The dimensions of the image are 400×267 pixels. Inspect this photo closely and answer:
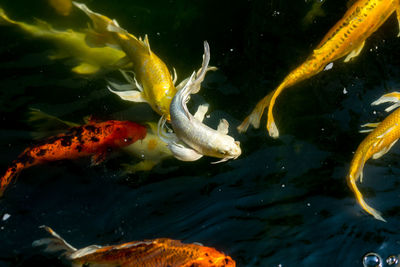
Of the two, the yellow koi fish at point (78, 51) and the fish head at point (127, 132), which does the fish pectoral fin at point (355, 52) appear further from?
the yellow koi fish at point (78, 51)

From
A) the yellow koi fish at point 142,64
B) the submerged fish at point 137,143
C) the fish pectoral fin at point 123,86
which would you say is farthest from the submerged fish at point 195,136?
the fish pectoral fin at point 123,86

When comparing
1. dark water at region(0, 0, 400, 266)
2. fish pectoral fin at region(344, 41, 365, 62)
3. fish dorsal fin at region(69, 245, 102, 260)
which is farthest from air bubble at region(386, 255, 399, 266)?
fish dorsal fin at region(69, 245, 102, 260)

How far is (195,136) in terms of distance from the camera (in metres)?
2.89

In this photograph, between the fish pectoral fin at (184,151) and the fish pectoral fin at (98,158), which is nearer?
the fish pectoral fin at (184,151)

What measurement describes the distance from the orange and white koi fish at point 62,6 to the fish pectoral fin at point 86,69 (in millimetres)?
606

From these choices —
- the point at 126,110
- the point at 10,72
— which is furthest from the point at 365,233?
the point at 10,72

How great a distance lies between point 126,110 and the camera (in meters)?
4.01

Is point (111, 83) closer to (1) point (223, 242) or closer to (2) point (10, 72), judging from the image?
(2) point (10, 72)

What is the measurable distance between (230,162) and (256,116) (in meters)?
0.53

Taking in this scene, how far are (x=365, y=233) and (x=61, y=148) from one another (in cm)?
295

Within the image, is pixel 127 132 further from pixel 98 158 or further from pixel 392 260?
pixel 392 260

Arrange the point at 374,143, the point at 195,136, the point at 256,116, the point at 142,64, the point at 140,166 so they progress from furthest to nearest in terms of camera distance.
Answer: the point at 140,166 < the point at 256,116 < the point at 142,64 < the point at 374,143 < the point at 195,136

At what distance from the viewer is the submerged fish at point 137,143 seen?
12.6 feet

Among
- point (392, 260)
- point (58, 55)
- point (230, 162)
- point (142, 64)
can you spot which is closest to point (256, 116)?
point (230, 162)
